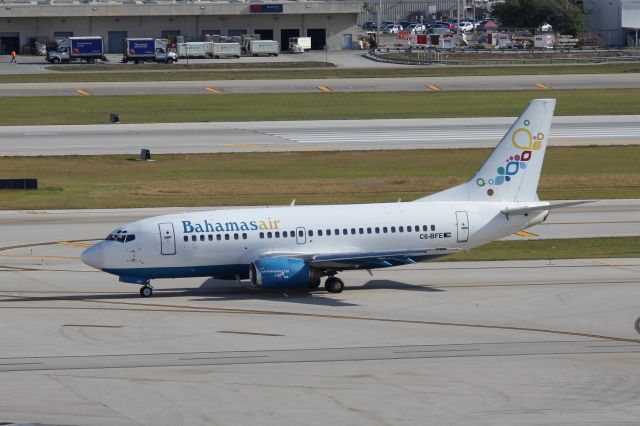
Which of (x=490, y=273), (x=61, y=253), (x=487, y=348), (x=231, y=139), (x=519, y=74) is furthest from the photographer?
(x=519, y=74)

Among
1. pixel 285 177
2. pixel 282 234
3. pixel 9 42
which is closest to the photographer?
pixel 282 234

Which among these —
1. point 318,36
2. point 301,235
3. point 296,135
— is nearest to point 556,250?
point 301,235

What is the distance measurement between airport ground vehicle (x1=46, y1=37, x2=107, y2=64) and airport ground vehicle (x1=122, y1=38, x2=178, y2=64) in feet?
14.1

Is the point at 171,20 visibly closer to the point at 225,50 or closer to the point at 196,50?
the point at 196,50

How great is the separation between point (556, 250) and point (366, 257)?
1498cm

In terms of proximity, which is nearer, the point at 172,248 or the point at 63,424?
the point at 63,424

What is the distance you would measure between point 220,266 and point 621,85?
10215 centimetres

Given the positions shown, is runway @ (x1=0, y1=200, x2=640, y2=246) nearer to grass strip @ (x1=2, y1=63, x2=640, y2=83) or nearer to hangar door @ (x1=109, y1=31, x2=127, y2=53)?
grass strip @ (x1=2, y1=63, x2=640, y2=83)

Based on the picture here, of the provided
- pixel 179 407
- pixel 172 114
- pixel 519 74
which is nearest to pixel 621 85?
pixel 519 74

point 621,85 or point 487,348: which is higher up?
point 621,85

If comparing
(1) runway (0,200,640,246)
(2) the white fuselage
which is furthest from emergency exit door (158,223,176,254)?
(1) runway (0,200,640,246)

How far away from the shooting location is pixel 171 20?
641 ft

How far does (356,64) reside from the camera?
556 ft

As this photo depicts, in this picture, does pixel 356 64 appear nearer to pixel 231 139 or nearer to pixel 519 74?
pixel 519 74
